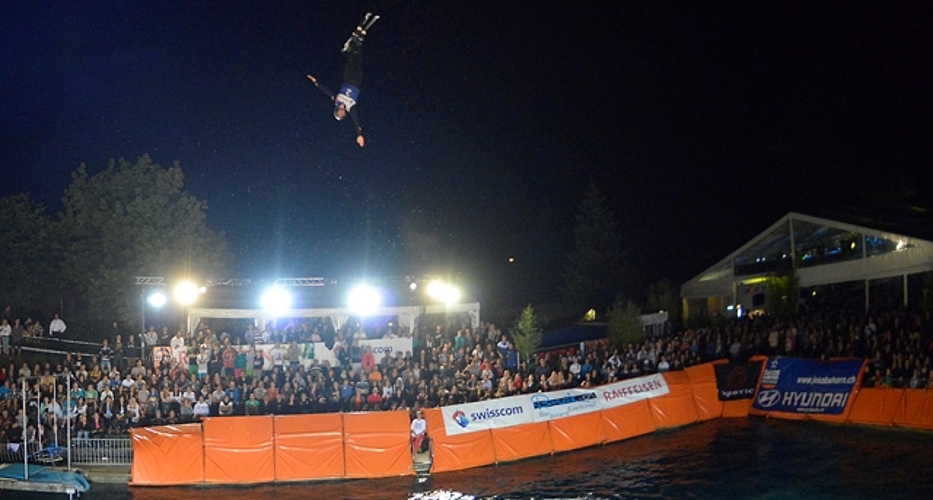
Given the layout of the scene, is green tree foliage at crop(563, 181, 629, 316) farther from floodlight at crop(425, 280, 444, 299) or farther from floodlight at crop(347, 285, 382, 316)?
floodlight at crop(347, 285, 382, 316)

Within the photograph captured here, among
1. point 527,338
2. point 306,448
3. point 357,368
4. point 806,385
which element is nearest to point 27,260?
point 357,368

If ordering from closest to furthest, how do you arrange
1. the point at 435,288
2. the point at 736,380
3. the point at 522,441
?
the point at 522,441 → the point at 736,380 → the point at 435,288

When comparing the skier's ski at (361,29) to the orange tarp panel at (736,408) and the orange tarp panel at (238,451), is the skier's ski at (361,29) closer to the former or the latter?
the orange tarp panel at (238,451)

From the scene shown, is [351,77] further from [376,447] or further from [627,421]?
[627,421]

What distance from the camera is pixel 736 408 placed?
22.0m

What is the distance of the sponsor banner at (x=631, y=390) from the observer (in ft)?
64.8

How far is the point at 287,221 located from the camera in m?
61.2

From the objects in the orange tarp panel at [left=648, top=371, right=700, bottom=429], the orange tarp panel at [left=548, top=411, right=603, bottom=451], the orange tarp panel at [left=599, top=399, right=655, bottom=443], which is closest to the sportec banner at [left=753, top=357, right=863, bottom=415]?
the orange tarp panel at [left=648, top=371, right=700, bottom=429]

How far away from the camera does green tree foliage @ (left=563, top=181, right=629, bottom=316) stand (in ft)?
166

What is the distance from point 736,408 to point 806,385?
1.93 metres

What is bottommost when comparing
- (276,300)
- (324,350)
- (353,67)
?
→ (324,350)

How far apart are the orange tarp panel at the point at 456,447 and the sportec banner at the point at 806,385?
834 centimetres

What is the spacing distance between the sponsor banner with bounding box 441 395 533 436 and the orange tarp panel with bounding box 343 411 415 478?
106 centimetres

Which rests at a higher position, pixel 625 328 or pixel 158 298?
pixel 158 298
